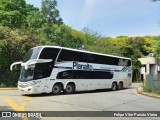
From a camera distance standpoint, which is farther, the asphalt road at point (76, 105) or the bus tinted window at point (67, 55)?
the bus tinted window at point (67, 55)

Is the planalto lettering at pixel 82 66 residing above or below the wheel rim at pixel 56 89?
above

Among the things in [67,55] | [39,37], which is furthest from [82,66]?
[39,37]

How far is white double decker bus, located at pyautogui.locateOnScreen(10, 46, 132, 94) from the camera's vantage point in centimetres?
2425

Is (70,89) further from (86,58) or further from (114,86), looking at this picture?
(114,86)

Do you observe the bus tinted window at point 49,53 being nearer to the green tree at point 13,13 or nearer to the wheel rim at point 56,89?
the wheel rim at point 56,89

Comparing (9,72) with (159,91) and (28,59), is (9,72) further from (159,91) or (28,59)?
(159,91)

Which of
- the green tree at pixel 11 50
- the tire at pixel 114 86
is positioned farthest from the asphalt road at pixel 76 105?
the green tree at pixel 11 50

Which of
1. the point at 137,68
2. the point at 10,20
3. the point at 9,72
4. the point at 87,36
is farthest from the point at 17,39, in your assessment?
the point at 87,36

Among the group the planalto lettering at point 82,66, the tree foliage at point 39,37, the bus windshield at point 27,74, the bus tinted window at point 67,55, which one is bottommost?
the bus windshield at point 27,74

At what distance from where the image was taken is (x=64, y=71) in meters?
26.3

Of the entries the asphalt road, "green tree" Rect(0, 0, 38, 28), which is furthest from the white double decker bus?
"green tree" Rect(0, 0, 38, 28)

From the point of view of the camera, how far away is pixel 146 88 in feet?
99.3

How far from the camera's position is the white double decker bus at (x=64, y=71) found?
24.2 m

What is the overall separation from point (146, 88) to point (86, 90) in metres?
5.43
